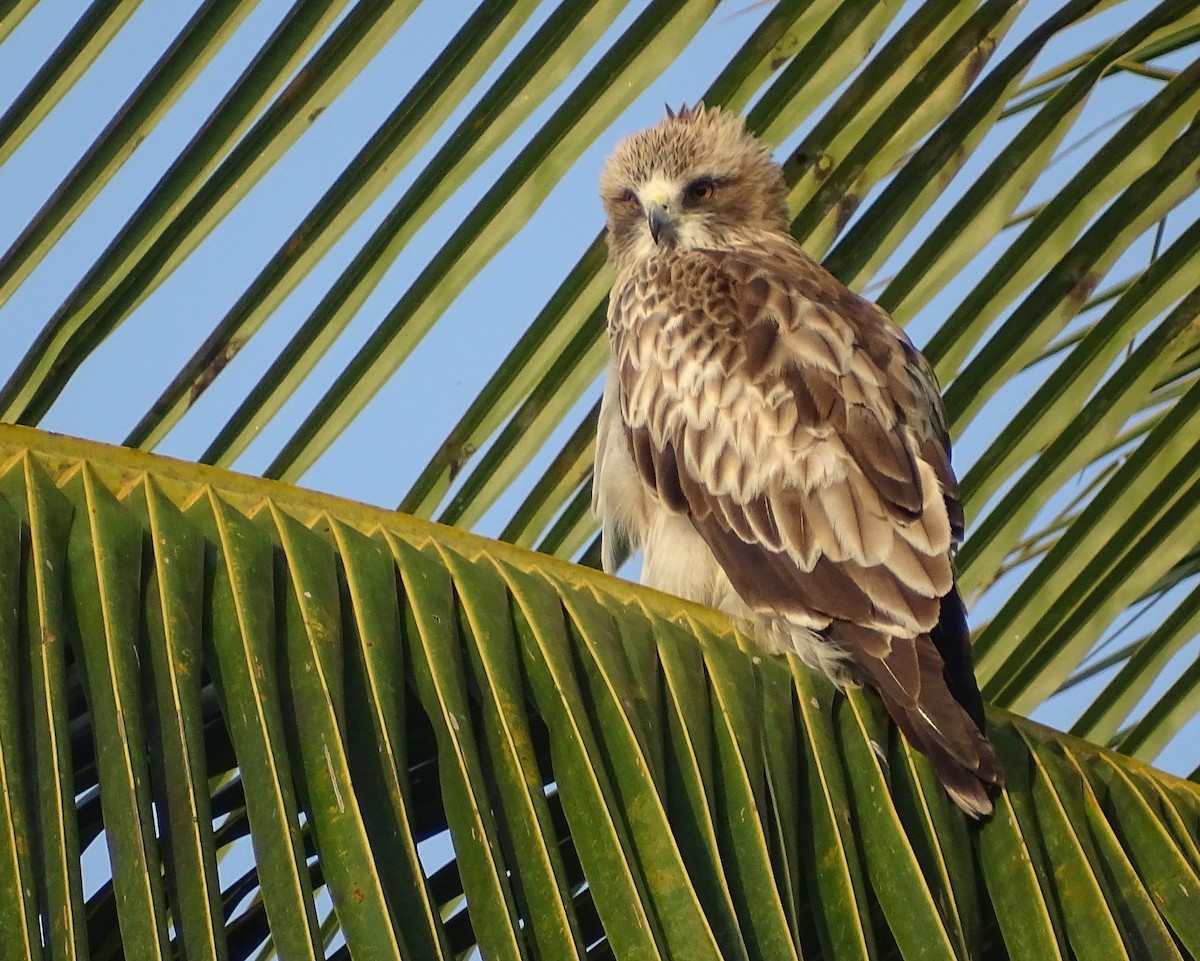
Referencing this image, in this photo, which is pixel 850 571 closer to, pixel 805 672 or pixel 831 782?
pixel 805 672

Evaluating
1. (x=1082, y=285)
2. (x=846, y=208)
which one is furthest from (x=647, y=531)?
(x=1082, y=285)

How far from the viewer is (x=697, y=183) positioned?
662 centimetres

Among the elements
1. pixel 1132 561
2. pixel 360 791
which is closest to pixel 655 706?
pixel 360 791

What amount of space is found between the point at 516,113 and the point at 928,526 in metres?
1.38

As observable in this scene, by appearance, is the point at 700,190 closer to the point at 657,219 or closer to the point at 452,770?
the point at 657,219

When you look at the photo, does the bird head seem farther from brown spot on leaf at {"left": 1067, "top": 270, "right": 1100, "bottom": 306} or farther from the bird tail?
the bird tail

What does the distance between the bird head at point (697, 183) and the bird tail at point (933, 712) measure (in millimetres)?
2897

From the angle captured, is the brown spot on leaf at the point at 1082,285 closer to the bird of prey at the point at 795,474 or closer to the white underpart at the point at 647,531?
the bird of prey at the point at 795,474

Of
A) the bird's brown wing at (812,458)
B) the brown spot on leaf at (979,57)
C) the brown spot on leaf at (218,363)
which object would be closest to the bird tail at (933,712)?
the bird's brown wing at (812,458)

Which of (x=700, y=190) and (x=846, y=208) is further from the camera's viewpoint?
(x=700, y=190)

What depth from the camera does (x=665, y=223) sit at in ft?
20.6

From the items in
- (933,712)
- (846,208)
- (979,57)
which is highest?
(979,57)

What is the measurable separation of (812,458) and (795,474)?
0.21ft

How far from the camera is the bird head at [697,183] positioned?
6.45 metres
